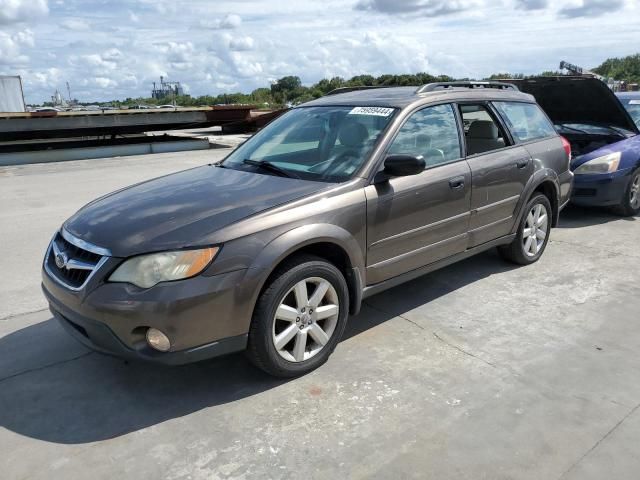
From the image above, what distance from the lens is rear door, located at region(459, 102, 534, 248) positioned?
429 centimetres

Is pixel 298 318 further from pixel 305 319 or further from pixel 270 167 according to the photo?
pixel 270 167

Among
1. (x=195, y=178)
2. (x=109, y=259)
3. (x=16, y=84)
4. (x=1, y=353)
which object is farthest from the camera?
(x=16, y=84)

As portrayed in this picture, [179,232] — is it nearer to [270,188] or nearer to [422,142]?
[270,188]

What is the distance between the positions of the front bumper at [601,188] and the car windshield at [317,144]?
3890 millimetres

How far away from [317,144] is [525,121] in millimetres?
2309

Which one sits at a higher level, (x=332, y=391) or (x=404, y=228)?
(x=404, y=228)

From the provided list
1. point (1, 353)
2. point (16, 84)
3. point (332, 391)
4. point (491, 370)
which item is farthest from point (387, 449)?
point (16, 84)

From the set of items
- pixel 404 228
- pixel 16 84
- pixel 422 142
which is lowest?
pixel 404 228

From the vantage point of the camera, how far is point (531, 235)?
5098 mm

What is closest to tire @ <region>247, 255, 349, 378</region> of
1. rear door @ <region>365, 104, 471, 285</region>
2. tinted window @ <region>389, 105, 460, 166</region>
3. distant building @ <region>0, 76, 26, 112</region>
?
rear door @ <region>365, 104, 471, 285</region>

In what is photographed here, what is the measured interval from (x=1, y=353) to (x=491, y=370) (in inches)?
126

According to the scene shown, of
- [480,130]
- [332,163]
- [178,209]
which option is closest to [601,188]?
[480,130]

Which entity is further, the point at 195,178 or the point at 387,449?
the point at 195,178

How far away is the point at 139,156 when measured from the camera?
52.3ft
